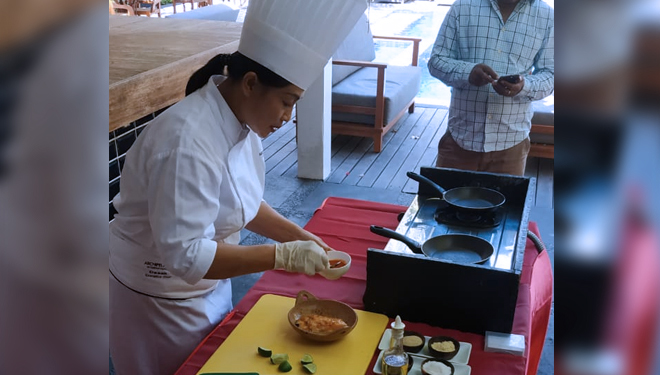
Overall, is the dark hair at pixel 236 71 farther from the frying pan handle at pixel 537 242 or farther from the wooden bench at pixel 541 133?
the wooden bench at pixel 541 133

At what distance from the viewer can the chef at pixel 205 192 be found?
120 cm

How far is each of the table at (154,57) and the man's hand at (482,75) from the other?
3.27 ft

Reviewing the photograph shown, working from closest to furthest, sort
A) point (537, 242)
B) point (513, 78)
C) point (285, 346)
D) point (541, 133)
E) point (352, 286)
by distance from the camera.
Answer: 1. point (285, 346)
2. point (352, 286)
3. point (537, 242)
4. point (513, 78)
5. point (541, 133)

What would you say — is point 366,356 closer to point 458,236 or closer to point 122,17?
point 458,236

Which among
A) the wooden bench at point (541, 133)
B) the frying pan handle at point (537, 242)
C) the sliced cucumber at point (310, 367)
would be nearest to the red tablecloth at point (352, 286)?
the frying pan handle at point (537, 242)

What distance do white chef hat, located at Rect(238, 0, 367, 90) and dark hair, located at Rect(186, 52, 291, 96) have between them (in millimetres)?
12

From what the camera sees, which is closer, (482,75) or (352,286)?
(352,286)

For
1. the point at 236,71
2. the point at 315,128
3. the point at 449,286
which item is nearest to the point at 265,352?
the point at 449,286

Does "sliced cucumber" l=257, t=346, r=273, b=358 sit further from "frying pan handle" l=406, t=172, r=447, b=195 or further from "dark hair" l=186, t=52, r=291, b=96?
"frying pan handle" l=406, t=172, r=447, b=195

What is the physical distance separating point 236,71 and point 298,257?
1.57 ft

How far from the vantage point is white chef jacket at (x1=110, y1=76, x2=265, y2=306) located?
1187mm

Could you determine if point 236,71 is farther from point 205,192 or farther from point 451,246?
point 451,246

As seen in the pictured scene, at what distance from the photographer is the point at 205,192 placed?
121 cm

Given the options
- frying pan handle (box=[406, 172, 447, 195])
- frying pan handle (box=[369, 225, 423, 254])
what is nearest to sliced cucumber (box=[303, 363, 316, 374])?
frying pan handle (box=[369, 225, 423, 254])
